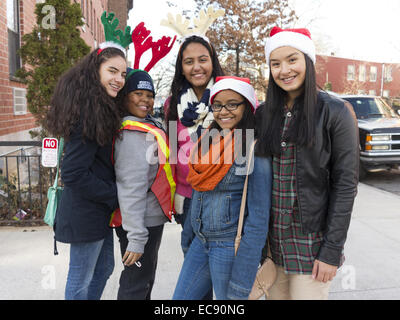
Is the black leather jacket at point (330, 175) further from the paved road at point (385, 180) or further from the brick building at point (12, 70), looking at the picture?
the paved road at point (385, 180)

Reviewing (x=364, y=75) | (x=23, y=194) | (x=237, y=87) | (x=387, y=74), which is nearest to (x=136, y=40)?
(x=237, y=87)

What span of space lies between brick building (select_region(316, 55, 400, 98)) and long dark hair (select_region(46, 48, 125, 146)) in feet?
130

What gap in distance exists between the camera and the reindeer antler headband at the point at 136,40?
238cm

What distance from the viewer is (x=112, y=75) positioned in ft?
7.17

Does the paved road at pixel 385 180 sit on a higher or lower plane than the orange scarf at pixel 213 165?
lower

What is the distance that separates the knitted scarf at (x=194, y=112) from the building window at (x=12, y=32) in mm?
6068

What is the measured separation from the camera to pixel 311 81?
5.88ft

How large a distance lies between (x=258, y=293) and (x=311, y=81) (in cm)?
115

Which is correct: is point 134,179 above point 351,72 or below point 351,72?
below

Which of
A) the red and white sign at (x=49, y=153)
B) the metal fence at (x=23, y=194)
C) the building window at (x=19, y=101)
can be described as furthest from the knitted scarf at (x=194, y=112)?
the building window at (x=19, y=101)

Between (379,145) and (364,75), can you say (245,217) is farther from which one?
(364,75)

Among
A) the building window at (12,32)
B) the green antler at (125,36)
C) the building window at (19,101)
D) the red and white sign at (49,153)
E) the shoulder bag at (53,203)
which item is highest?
the building window at (12,32)

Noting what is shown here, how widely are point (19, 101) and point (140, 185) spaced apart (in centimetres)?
676
